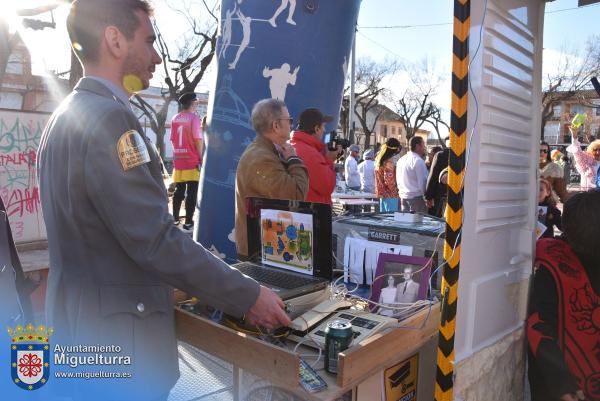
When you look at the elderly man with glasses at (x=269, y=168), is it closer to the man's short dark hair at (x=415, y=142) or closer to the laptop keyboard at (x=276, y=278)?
the laptop keyboard at (x=276, y=278)

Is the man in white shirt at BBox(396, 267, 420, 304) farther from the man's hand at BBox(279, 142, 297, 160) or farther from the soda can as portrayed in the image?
the man's hand at BBox(279, 142, 297, 160)

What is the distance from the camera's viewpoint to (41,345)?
1.66m

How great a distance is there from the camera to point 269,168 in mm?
2752

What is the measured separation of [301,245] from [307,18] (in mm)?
2686

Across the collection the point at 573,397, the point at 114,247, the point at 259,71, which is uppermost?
the point at 259,71

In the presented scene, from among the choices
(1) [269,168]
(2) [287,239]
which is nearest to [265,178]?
(1) [269,168]

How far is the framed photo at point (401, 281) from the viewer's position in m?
1.99

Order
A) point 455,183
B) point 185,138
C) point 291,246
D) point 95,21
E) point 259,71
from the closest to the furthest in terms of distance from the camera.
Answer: point 95,21
point 455,183
point 291,246
point 259,71
point 185,138

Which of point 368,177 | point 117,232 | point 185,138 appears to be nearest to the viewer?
point 117,232

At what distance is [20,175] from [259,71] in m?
2.39

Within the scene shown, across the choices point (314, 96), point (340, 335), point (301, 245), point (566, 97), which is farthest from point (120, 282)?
point (566, 97)

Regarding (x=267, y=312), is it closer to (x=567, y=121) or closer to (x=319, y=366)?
(x=319, y=366)

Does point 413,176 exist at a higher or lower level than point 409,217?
higher

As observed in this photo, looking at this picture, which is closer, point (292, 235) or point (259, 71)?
point (292, 235)
